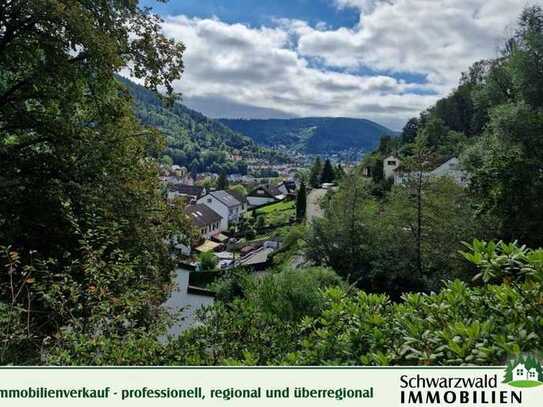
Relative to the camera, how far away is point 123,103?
8.55m

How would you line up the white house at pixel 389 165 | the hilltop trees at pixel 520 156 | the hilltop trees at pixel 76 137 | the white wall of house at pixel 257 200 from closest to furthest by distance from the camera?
the hilltop trees at pixel 76 137 < the hilltop trees at pixel 520 156 < the white house at pixel 389 165 < the white wall of house at pixel 257 200

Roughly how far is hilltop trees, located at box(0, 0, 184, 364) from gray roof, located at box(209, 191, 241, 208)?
196ft

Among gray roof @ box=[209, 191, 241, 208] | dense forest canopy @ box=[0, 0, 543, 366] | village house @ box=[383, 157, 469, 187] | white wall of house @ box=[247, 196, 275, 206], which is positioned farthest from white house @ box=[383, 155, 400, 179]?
dense forest canopy @ box=[0, 0, 543, 366]

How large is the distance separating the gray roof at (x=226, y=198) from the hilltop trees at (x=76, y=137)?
2352 inches

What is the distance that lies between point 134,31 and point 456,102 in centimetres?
5737

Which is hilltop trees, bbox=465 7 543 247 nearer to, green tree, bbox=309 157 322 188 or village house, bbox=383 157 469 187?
village house, bbox=383 157 469 187

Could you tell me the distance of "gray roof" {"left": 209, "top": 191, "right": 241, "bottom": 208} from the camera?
225 ft

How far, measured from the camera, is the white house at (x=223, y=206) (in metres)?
67.3

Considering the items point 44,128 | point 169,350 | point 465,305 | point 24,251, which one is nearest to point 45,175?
point 44,128

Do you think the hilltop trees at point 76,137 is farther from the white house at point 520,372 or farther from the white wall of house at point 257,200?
the white wall of house at point 257,200

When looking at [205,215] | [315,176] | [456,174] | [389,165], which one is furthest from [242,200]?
[456,174]

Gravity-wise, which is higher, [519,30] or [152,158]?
[519,30]

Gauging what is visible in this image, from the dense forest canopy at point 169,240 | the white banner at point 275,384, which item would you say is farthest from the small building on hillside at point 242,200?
the white banner at point 275,384

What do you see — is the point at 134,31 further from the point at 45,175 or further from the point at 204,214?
the point at 204,214
